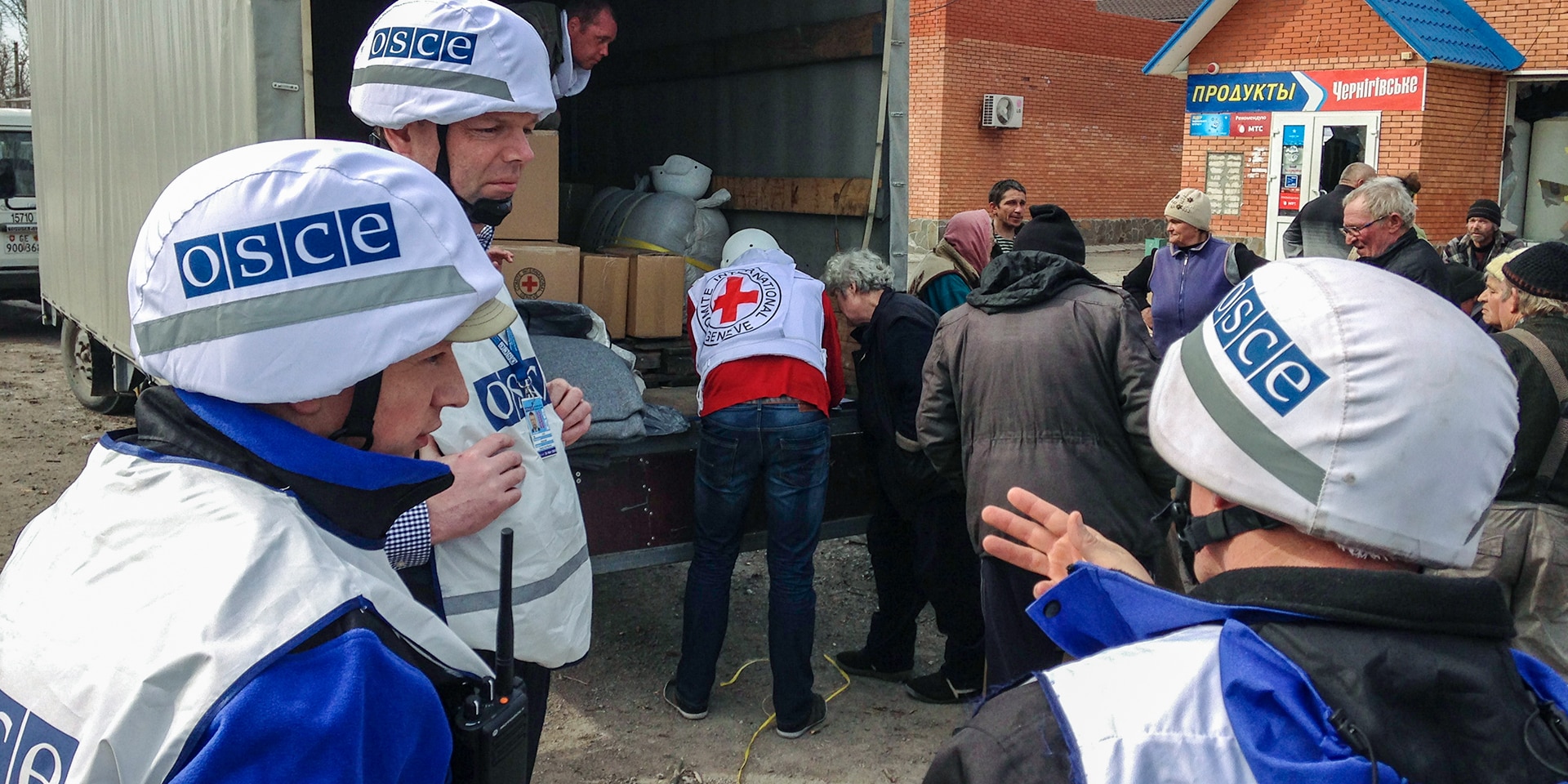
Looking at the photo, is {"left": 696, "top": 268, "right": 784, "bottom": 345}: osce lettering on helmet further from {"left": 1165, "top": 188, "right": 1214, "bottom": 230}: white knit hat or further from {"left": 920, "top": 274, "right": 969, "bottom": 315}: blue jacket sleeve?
{"left": 1165, "top": 188, "right": 1214, "bottom": 230}: white knit hat

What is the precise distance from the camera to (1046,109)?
24172mm

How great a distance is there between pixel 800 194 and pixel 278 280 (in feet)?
14.5

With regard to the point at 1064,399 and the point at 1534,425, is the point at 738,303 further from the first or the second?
the point at 1534,425

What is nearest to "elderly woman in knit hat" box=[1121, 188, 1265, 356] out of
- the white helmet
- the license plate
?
the white helmet

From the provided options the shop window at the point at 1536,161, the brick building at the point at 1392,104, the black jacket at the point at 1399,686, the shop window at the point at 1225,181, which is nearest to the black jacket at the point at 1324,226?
the black jacket at the point at 1399,686

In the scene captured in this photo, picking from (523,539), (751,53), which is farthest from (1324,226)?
(523,539)

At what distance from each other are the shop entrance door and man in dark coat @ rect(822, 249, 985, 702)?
1386 centimetres

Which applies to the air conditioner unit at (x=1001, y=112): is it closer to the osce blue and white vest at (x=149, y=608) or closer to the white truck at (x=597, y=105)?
the white truck at (x=597, y=105)

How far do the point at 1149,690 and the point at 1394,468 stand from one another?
34 centimetres

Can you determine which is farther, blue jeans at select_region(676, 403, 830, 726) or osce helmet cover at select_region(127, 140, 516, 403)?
blue jeans at select_region(676, 403, 830, 726)

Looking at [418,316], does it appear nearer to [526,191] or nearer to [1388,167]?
[526,191]

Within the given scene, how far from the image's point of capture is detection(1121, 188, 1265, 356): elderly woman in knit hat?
6395 millimetres

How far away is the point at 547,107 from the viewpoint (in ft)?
8.89

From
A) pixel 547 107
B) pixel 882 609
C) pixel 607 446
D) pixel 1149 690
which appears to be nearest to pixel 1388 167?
pixel 882 609
